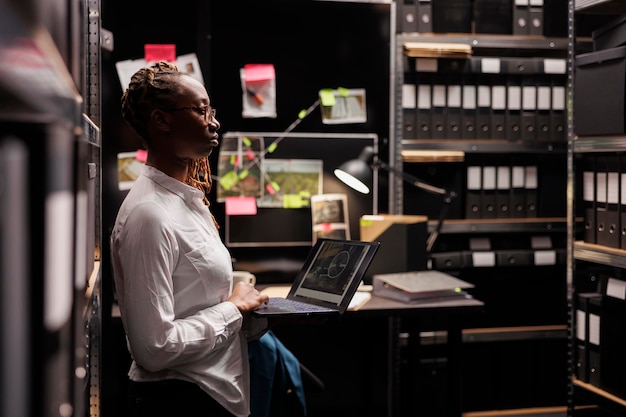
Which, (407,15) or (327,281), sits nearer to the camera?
(327,281)

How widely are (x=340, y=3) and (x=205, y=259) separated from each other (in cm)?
217

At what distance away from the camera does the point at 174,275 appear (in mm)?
1467

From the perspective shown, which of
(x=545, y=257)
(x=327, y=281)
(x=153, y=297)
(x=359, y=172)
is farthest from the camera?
(x=545, y=257)

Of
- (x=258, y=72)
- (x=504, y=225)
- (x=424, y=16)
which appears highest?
(x=424, y=16)

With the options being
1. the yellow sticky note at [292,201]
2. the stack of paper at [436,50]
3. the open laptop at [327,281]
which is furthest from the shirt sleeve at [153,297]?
the stack of paper at [436,50]

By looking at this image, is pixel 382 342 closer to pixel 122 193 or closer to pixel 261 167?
pixel 261 167

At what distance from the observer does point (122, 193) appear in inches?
126

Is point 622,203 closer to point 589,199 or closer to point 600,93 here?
point 589,199

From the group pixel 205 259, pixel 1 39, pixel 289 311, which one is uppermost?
pixel 1 39

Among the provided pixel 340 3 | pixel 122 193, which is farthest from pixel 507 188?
pixel 122 193

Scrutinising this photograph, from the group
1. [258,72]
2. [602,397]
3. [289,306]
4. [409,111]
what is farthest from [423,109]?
[289,306]

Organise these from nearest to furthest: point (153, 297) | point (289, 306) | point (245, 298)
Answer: point (153, 297) → point (245, 298) → point (289, 306)

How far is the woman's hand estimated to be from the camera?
1.61 metres

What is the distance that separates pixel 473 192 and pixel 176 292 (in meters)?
2.23
